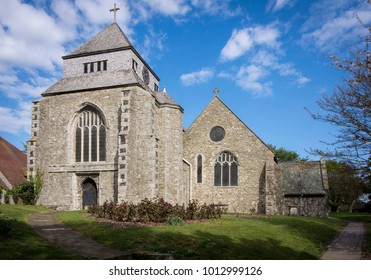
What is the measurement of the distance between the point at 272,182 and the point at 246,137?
5045 mm

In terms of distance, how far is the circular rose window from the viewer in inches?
1254

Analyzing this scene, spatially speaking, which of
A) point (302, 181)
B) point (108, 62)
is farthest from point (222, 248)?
point (302, 181)

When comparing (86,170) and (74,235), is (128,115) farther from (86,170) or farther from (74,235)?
(74,235)

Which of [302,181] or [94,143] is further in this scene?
[302,181]

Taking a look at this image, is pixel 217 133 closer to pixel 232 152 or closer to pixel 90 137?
pixel 232 152

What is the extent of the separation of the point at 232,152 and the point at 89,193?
1341 centimetres

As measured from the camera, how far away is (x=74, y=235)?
1226 centimetres

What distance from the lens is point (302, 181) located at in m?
32.6

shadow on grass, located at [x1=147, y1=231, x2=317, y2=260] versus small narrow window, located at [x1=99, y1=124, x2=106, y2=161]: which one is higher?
small narrow window, located at [x1=99, y1=124, x2=106, y2=161]

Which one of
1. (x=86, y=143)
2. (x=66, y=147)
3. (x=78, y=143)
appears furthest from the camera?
(x=78, y=143)

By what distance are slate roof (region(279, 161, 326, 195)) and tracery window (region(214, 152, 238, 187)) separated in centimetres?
555

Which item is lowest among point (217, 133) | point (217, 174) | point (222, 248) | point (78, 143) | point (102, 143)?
point (222, 248)

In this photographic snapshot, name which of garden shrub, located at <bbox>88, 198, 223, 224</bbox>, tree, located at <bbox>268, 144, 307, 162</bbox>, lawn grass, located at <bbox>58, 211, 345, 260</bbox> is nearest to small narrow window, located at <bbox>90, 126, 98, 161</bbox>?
garden shrub, located at <bbox>88, 198, 223, 224</bbox>

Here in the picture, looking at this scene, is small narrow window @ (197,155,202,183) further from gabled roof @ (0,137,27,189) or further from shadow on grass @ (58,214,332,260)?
gabled roof @ (0,137,27,189)
